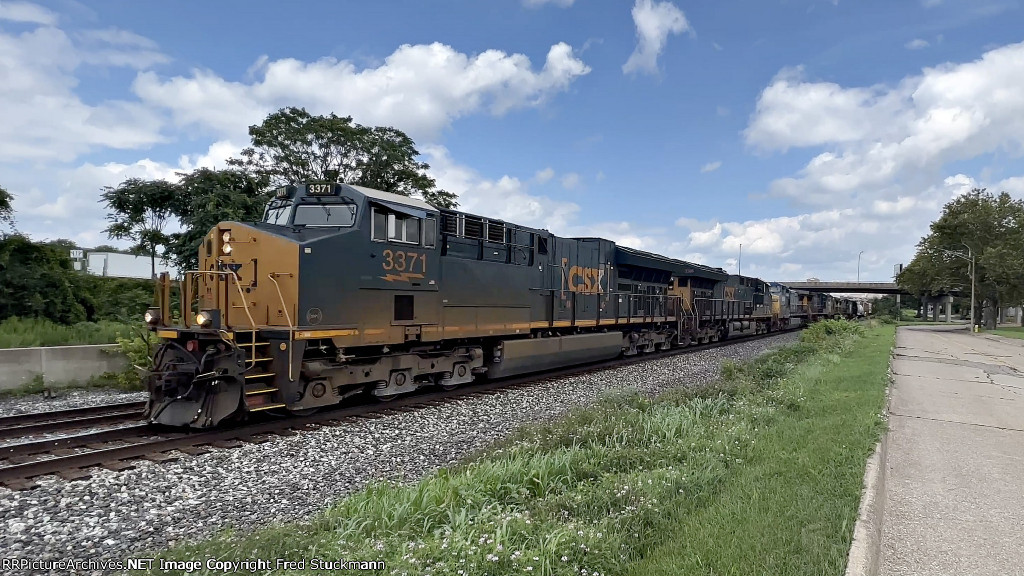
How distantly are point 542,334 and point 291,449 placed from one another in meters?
7.99

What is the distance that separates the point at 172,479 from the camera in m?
5.64

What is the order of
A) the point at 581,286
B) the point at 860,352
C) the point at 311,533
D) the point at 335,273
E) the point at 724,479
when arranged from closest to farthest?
the point at 311,533, the point at 724,479, the point at 335,273, the point at 581,286, the point at 860,352

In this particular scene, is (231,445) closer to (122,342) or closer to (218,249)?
(218,249)

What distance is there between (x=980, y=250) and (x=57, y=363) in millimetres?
54589

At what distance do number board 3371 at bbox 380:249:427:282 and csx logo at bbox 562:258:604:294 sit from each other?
5496 mm

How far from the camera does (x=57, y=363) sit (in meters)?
10.8

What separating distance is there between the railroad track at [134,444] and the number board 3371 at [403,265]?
6.90 ft

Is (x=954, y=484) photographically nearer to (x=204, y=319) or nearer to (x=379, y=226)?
(x=379, y=226)

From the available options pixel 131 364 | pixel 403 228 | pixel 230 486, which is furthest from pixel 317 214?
pixel 131 364

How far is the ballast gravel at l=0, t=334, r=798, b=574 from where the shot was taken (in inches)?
170

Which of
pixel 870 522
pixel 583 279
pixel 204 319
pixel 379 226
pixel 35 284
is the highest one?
pixel 379 226

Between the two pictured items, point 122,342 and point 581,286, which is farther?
point 581,286

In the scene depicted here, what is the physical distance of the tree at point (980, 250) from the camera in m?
39.6

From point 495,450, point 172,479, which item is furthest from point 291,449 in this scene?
point 495,450
